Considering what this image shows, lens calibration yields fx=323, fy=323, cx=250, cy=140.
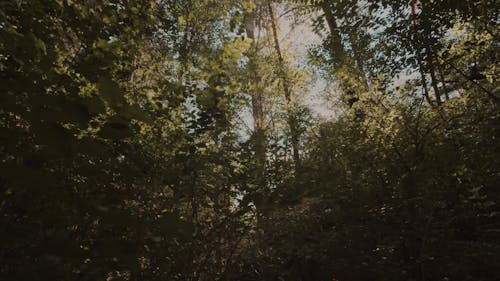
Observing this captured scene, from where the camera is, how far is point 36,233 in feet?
4.67

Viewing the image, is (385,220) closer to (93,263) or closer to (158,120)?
(158,120)

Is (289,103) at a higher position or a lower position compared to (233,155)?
higher

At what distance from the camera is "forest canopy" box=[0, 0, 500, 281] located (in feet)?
3.97

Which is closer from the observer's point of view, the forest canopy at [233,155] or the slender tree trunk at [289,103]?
the forest canopy at [233,155]

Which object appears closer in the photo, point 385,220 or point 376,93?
point 385,220

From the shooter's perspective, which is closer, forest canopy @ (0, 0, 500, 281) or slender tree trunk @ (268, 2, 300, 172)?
forest canopy @ (0, 0, 500, 281)

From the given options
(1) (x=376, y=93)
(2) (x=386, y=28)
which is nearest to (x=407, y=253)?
(1) (x=376, y=93)

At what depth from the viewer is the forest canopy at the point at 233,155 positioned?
1209 mm

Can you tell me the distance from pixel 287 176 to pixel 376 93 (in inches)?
96.5

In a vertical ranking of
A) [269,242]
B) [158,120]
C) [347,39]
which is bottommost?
[269,242]

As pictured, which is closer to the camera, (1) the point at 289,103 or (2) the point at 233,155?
(2) the point at 233,155

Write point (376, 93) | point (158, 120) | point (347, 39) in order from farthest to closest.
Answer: point (376, 93) < point (347, 39) < point (158, 120)

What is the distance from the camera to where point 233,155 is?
127 inches

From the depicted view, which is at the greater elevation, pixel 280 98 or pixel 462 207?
pixel 280 98
